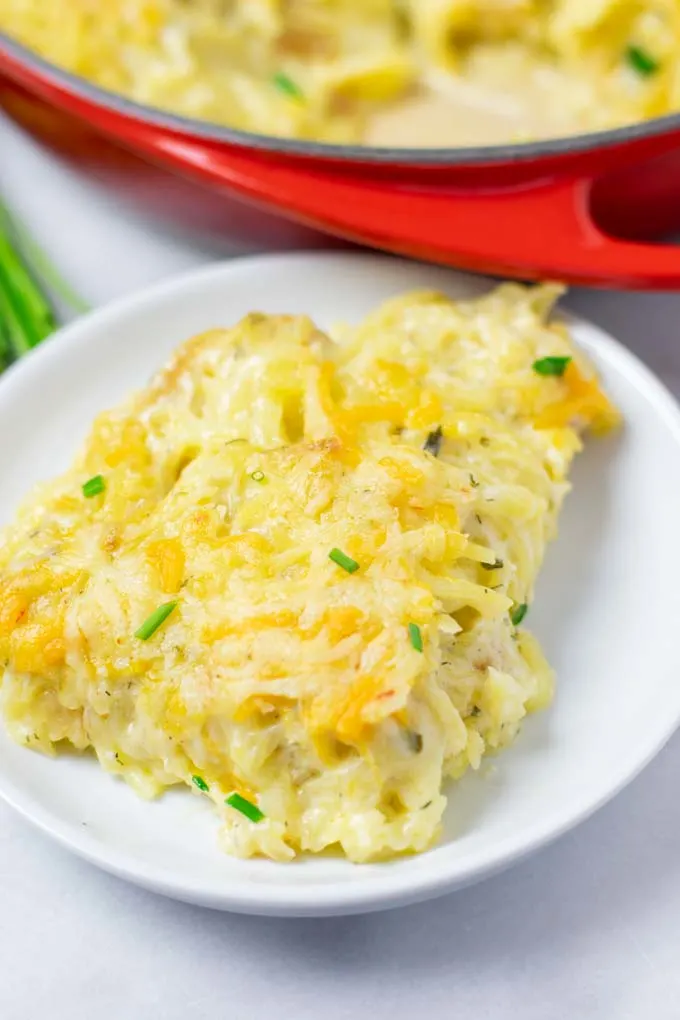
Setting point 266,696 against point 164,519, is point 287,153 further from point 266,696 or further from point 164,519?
point 266,696

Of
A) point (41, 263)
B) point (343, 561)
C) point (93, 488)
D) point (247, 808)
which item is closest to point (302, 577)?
point (343, 561)

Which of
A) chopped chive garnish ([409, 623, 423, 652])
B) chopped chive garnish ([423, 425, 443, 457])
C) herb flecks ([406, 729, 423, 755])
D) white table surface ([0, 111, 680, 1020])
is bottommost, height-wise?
white table surface ([0, 111, 680, 1020])

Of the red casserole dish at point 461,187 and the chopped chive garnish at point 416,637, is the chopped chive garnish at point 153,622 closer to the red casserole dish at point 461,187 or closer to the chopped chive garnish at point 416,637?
the chopped chive garnish at point 416,637

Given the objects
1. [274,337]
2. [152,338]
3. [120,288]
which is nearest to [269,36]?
[120,288]

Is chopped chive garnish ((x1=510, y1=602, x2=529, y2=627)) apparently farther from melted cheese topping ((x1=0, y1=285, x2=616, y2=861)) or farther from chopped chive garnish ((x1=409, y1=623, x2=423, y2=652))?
chopped chive garnish ((x1=409, y1=623, x2=423, y2=652))

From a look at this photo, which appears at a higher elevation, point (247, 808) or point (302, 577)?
point (302, 577)

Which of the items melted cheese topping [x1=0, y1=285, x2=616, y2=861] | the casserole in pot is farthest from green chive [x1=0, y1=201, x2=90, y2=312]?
melted cheese topping [x1=0, y1=285, x2=616, y2=861]

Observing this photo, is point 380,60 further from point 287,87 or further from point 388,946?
point 388,946
